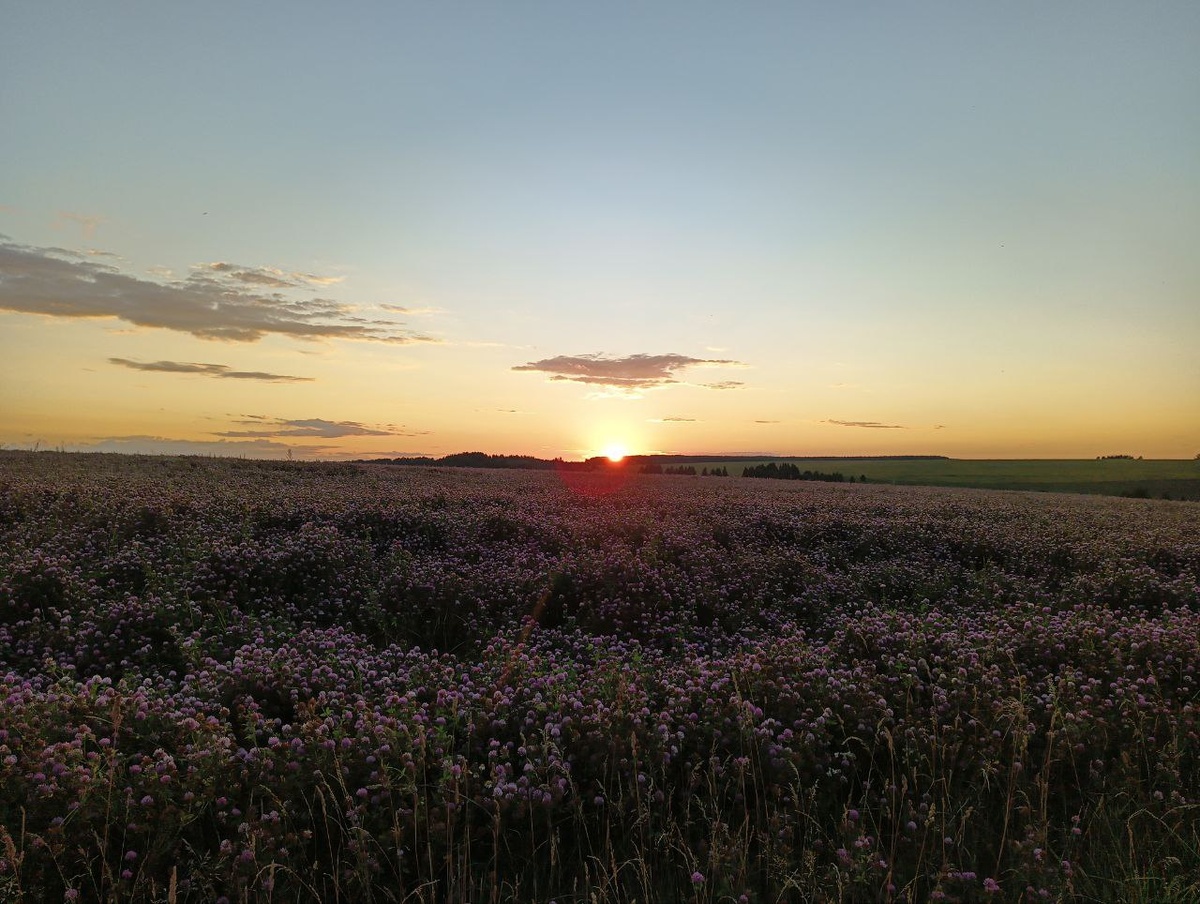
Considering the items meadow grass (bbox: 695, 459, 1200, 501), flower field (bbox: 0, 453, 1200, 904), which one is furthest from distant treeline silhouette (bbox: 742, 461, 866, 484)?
flower field (bbox: 0, 453, 1200, 904)

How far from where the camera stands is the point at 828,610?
31.8 feet

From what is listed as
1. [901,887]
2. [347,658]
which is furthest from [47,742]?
[901,887]

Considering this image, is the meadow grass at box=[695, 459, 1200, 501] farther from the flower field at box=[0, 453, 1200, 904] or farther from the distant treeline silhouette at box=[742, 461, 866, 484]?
the flower field at box=[0, 453, 1200, 904]

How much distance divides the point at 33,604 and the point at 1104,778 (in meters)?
11.0

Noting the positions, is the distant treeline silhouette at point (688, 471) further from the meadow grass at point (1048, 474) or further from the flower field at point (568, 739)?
the flower field at point (568, 739)

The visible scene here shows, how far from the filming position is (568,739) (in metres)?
4.58

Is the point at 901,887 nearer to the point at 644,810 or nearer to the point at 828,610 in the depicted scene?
the point at 644,810

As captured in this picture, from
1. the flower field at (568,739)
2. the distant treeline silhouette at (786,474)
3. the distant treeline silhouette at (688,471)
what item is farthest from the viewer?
the distant treeline silhouette at (786,474)

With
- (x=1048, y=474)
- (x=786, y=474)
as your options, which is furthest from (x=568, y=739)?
(x=1048, y=474)

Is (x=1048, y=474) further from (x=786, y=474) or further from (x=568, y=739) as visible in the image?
(x=568, y=739)

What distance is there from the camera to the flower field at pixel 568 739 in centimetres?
357

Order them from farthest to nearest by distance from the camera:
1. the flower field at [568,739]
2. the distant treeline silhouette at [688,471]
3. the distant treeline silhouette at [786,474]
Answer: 1. the distant treeline silhouette at [786,474]
2. the distant treeline silhouette at [688,471]
3. the flower field at [568,739]

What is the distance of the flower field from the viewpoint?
3.57 meters

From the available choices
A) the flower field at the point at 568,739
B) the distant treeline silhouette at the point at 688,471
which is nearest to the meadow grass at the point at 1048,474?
the distant treeline silhouette at the point at 688,471
